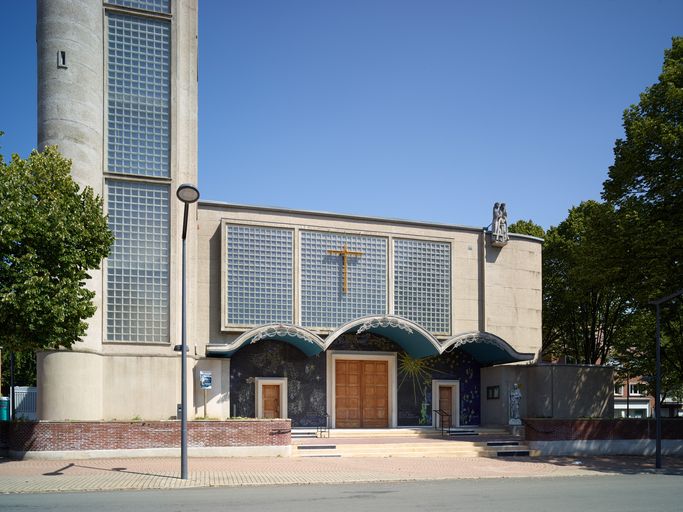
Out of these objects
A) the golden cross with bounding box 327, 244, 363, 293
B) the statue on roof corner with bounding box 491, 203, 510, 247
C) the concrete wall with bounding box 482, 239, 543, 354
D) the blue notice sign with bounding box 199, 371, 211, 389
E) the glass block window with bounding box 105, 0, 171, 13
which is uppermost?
the glass block window with bounding box 105, 0, 171, 13

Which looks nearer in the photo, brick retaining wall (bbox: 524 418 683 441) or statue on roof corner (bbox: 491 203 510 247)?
brick retaining wall (bbox: 524 418 683 441)

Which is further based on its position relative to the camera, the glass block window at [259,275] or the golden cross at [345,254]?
the golden cross at [345,254]

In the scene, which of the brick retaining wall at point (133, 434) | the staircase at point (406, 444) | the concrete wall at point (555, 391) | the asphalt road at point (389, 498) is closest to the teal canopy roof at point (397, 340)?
the concrete wall at point (555, 391)

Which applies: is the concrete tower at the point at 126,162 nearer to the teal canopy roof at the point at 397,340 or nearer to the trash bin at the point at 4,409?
the teal canopy roof at the point at 397,340

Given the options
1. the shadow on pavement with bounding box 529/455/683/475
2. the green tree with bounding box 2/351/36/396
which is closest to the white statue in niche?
the shadow on pavement with bounding box 529/455/683/475

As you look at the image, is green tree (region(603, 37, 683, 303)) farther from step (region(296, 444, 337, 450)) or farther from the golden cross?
step (region(296, 444, 337, 450))

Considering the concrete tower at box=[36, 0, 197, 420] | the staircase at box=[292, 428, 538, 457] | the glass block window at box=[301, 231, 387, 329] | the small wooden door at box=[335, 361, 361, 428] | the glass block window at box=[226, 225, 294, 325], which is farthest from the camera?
the small wooden door at box=[335, 361, 361, 428]

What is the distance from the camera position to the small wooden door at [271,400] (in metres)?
29.5

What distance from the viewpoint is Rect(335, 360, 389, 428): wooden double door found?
101 ft

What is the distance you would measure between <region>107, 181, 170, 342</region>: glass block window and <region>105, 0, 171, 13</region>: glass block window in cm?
653

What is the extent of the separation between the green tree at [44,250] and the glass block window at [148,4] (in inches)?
324

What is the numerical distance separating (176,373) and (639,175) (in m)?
18.1

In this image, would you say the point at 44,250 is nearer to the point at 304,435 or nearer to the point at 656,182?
the point at 304,435

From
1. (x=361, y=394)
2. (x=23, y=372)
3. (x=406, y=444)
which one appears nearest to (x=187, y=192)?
(x=406, y=444)
